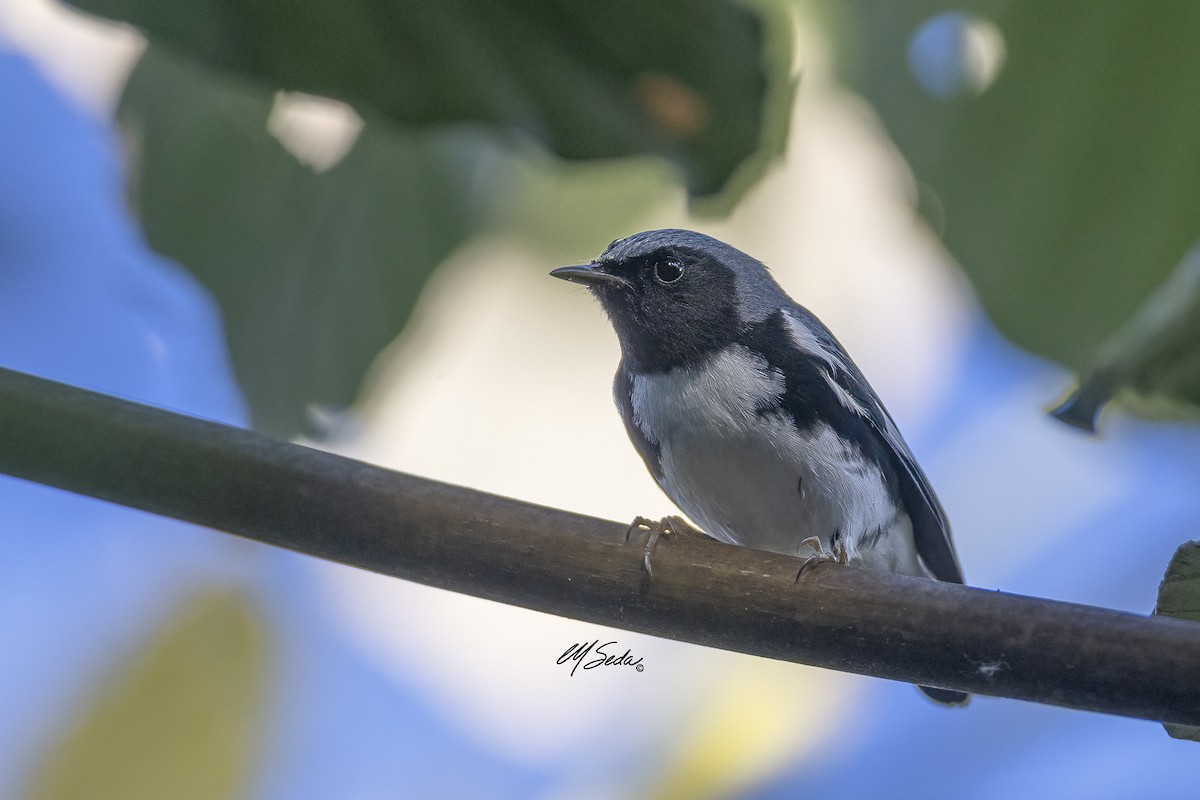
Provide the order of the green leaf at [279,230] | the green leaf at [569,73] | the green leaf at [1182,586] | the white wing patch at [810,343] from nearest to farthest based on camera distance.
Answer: the green leaf at [1182,586] → the green leaf at [569,73] → the green leaf at [279,230] → the white wing patch at [810,343]

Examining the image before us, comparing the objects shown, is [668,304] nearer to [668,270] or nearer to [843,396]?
[668,270]

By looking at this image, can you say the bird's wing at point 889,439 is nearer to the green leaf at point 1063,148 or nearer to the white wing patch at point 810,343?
the white wing patch at point 810,343

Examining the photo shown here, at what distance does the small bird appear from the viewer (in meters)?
1.54

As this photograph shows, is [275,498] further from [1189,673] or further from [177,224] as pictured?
[1189,673]

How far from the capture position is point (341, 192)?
1.59 metres

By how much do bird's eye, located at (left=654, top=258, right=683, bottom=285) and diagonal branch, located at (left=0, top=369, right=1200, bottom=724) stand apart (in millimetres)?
730

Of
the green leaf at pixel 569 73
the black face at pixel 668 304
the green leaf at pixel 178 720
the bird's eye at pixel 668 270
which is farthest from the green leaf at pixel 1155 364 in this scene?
the green leaf at pixel 178 720

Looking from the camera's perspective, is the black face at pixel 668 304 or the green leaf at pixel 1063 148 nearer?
the green leaf at pixel 1063 148

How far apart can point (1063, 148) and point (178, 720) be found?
5.31 ft

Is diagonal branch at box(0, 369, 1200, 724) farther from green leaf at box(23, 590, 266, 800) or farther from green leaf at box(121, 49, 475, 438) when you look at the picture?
green leaf at box(23, 590, 266, 800)

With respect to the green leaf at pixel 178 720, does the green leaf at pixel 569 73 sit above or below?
above

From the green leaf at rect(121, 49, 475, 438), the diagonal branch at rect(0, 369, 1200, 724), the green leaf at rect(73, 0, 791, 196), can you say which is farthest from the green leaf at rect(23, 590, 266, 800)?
the green leaf at rect(73, 0, 791, 196)

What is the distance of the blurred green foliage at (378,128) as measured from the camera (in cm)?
116

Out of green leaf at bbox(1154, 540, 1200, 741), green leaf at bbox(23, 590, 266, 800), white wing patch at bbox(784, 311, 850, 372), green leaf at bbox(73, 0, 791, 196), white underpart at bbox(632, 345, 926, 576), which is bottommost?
green leaf at bbox(23, 590, 266, 800)
